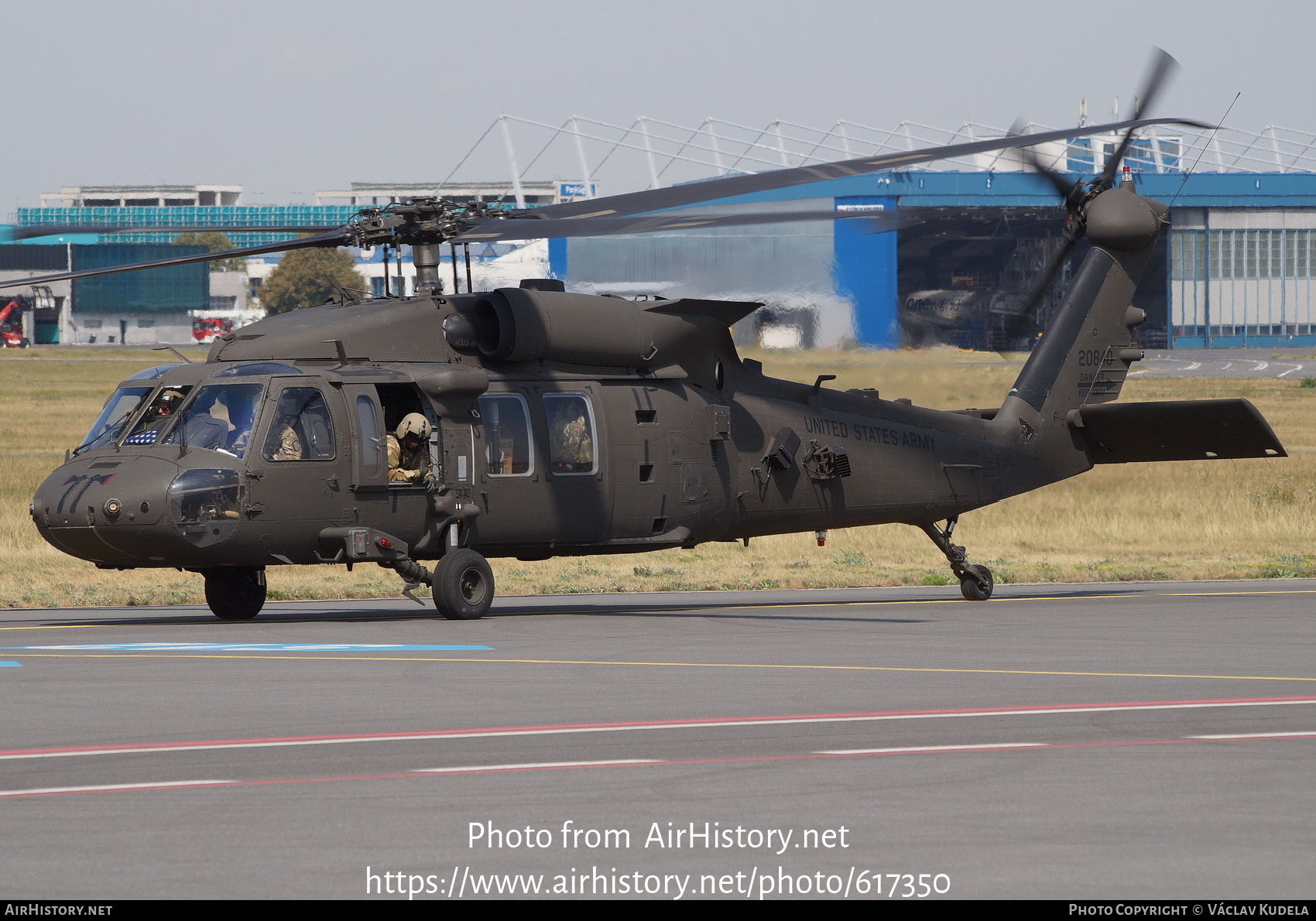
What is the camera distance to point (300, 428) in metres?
16.5

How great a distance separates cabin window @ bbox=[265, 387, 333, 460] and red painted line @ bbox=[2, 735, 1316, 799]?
8175mm

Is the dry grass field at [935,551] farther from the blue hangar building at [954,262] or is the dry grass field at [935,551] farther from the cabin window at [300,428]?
the cabin window at [300,428]

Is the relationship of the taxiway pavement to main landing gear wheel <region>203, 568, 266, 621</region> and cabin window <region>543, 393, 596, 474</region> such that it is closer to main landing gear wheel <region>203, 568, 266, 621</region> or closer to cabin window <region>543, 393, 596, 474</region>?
main landing gear wheel <region>203, 568, 266, 621</region>

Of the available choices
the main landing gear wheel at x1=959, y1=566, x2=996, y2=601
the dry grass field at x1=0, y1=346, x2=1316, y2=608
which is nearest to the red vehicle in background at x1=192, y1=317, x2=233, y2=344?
the dry grass field at x1=0, y1=346, x2=1316, y2=608

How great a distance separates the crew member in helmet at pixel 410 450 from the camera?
677 inches

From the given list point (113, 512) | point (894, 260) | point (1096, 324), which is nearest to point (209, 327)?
point (894, 260)

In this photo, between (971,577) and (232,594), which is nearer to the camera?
(232,594)

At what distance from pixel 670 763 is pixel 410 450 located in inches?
355

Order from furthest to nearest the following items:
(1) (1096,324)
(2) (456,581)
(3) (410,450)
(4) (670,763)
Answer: (1) (1096,324), (3) (410,450), (2) (456,581), (4) (670,763)

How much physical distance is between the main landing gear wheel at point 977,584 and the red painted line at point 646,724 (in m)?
9.51

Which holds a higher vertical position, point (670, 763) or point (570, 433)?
point (570, 433)

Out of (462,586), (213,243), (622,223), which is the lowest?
(462,586)

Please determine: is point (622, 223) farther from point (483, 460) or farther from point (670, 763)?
point (670, 763)

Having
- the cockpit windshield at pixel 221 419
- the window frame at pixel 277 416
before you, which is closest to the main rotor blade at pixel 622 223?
the window frame at pixel 277 416
